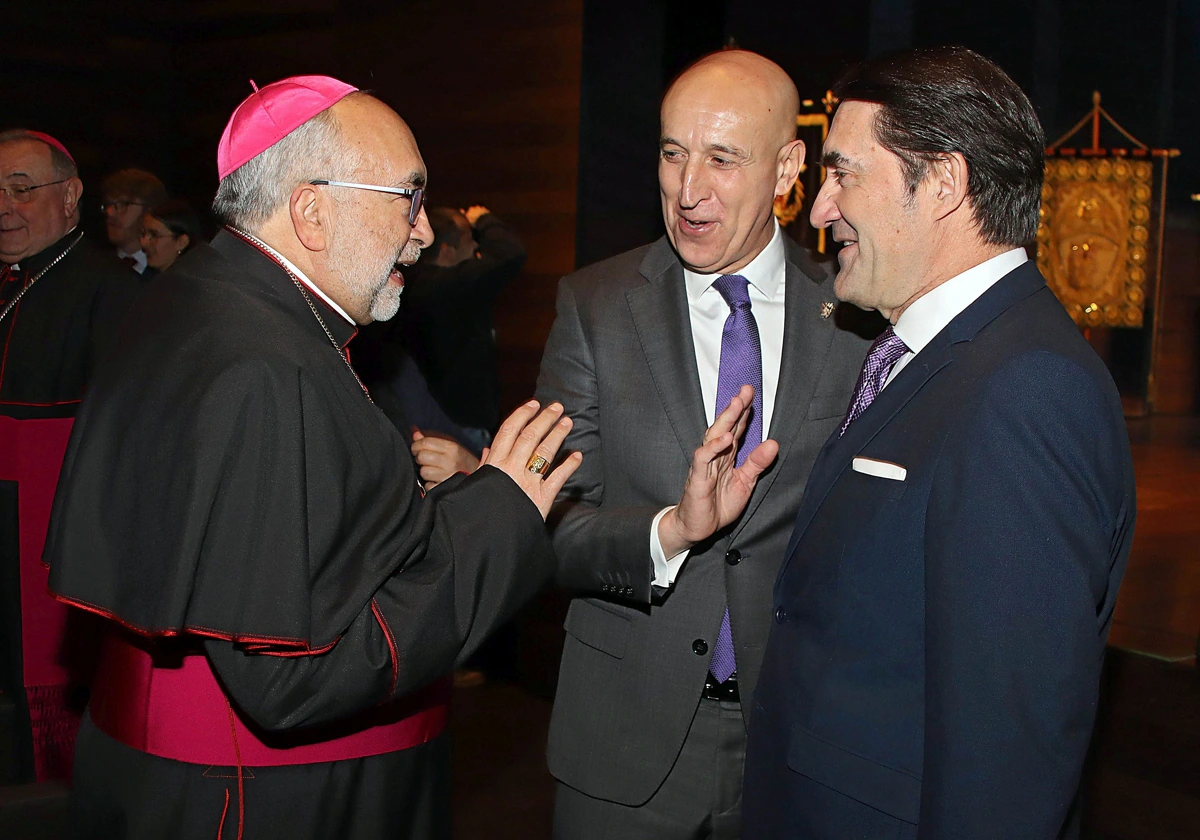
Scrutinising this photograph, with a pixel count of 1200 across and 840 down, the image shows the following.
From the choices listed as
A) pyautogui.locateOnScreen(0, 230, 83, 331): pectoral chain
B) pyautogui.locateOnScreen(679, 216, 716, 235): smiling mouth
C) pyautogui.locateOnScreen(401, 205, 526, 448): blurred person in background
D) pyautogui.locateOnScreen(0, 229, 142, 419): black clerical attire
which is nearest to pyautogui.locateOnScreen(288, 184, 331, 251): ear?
pyautogui.locateOnScreen(679, 216, 716, 235): smiling mouth

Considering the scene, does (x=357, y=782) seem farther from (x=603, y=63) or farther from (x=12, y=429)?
(x=603, y=63)

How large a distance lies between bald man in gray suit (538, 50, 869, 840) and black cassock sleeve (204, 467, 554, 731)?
1.10 ft

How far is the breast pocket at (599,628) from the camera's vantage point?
2.00 m

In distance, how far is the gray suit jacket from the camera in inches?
75.5

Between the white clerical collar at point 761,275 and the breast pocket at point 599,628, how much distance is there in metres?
0.67

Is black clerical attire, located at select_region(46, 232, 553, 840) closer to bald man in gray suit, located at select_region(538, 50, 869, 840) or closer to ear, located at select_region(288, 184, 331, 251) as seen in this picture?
ear, located at select_region(288, 184, 331, 251)

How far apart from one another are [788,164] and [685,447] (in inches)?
25.8

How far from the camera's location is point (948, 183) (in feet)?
4.91

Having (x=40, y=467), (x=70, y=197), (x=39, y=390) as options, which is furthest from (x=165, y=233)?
(x=40, y=467)

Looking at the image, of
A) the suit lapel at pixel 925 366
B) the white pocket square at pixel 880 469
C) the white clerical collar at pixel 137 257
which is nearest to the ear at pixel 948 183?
the suit lapel at pixel 925 366

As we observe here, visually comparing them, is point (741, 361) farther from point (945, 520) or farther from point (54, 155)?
point (54, 155)

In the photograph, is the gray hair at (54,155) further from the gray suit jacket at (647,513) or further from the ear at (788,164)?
the ear at (788,164)

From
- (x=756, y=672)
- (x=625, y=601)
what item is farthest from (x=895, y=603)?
(x=625, y=601)

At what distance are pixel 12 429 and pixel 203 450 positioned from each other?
9.49ft
